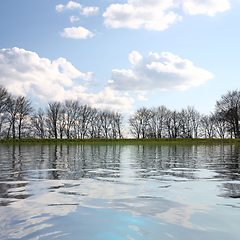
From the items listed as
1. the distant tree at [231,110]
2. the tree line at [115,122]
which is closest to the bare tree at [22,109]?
the tree line at [115,122]

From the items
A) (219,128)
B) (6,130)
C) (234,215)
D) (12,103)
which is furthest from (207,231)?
(219,128)

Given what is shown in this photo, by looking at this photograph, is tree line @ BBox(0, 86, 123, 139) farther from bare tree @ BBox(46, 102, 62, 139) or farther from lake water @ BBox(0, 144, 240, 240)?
lake water @ BBox(0, 144, 240, 240)

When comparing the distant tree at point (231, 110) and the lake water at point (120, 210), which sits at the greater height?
the distant tree at point (231, 110)

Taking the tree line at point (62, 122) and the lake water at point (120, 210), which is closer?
the lake water at point (120, 210)

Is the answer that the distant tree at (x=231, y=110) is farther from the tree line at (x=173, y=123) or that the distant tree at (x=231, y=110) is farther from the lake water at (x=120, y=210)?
→ the lake water at (x=120, y=210)

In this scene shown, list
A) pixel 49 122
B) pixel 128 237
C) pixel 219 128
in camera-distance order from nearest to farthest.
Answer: pixel 128 237 < pixel 49 122 < pixel 219 128

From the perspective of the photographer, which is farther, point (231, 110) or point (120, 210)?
point (231, 110)

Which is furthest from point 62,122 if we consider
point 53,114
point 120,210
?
point 120,210

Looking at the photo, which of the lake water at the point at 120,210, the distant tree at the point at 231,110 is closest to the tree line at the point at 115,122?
the distant tree at the point at 231,110

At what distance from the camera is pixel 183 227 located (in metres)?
3.36

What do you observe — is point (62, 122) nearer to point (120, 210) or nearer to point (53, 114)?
point (53, 114)

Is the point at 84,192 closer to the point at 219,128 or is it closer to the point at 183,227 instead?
the point at 183,227

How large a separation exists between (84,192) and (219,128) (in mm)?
93783

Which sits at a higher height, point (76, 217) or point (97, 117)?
point (97, 117)
